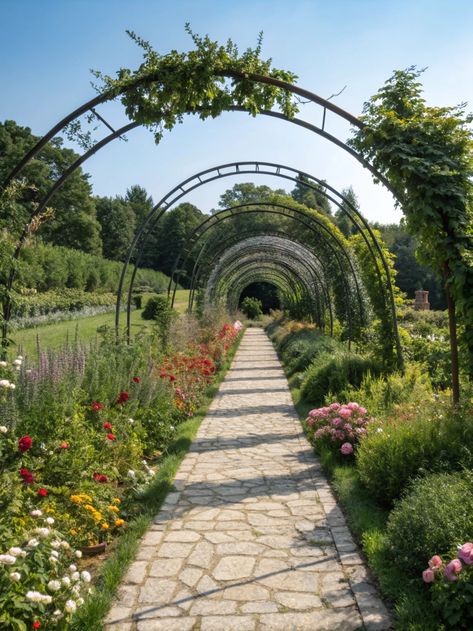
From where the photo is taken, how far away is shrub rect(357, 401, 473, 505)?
417cm

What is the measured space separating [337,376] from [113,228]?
49295 mm

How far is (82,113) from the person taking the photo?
5285 millimetres

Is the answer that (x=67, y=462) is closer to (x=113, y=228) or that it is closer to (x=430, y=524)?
(x=430, y=524)

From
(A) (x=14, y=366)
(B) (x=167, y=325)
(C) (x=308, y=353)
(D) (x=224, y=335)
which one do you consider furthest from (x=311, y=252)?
(A) (x=14, y=366)

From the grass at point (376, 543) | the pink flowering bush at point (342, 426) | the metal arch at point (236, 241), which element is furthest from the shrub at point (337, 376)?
the metal arch at point (236, 241)

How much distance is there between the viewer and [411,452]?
4.29 metres

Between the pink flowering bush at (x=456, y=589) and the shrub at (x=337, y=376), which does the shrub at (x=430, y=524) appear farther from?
the shrub at (x=337, y=376)

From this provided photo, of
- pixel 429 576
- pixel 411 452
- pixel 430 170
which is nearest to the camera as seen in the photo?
pixel 429 576

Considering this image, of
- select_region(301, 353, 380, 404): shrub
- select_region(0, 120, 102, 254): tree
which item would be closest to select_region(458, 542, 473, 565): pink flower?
select_region(301, 353, 380, 404): shrub

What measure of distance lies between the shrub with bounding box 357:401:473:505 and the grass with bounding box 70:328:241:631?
5.76ft

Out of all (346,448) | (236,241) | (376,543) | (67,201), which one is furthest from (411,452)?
(67,201)

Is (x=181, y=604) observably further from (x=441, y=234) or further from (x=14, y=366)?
(x=441, y=234)

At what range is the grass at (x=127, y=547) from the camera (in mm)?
2840

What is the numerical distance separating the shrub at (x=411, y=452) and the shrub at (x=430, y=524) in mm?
534
